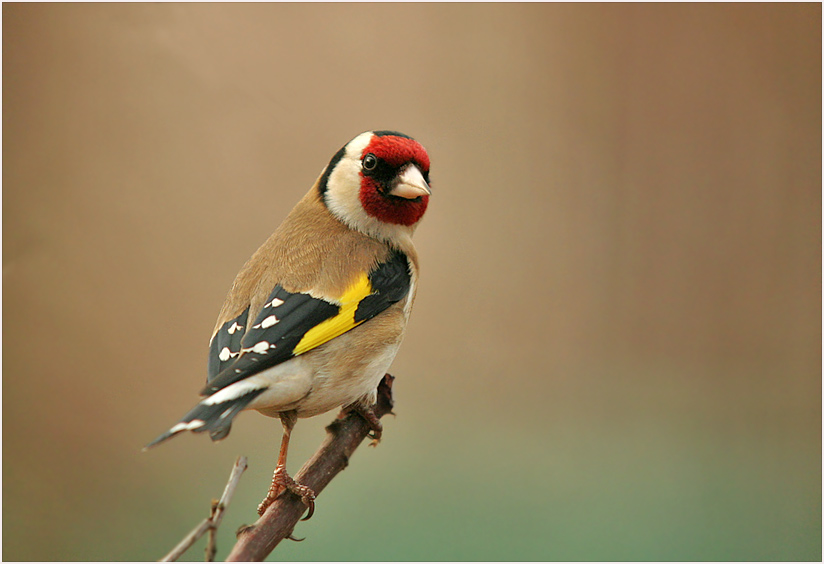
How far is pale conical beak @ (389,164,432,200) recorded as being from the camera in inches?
36.1

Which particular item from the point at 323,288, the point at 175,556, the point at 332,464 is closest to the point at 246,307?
the point at 323,288

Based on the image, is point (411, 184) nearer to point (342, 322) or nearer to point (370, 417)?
point (342, 322)

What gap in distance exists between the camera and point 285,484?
858mm

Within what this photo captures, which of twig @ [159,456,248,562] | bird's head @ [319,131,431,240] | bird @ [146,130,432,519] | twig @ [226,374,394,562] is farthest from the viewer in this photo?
bird's head @ [319,131,431,240]

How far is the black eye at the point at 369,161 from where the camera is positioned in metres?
0.96

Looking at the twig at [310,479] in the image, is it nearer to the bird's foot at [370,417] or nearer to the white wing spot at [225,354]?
the bird's foot at [370,417]

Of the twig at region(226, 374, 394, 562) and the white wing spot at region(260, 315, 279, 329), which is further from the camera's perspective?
the white wing spot at region(260, 315, 279, 329)

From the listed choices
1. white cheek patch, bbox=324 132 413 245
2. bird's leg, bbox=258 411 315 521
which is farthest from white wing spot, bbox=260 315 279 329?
white cheek patch, bbox=324 132 413 245

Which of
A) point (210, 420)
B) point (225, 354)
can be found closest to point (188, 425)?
point (210, 420)

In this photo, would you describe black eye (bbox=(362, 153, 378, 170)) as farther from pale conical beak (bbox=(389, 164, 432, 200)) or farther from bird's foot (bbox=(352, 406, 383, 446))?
bird's foot (bbox=(352, 406, 383, 446))

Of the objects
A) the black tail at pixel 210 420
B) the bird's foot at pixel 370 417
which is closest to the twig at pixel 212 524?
the black tail at pixel 210 420

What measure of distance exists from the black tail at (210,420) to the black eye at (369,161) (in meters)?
0.39

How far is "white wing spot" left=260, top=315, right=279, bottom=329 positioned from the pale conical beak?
24cm

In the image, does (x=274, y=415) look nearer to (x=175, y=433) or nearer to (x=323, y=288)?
(x=323, y=288)
